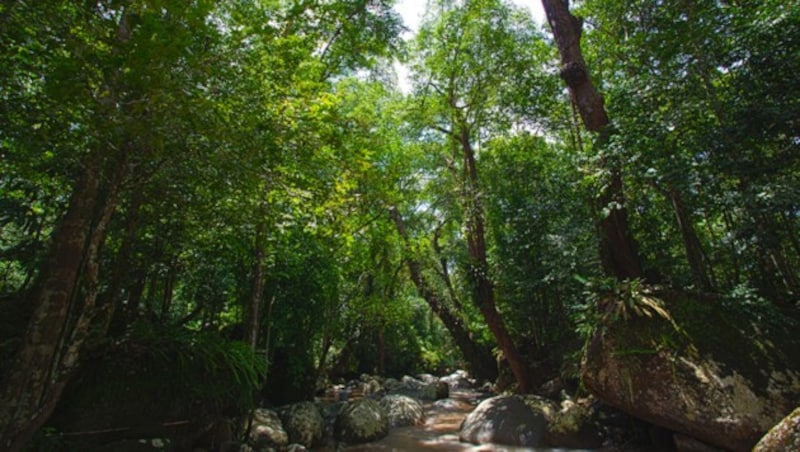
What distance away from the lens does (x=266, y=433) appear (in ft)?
19.9

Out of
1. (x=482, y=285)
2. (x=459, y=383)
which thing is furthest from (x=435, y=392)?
(x=459, y=383)

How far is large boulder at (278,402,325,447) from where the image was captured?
6.57 m

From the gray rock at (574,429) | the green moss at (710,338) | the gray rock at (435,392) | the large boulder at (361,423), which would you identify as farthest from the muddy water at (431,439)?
the green moss at (710,338)

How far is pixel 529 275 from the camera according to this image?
938 centimetres

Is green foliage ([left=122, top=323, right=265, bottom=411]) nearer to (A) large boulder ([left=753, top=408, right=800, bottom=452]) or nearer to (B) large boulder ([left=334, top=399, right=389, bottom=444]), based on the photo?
(B) large boulder ([left=334, top=399, right=389, bottom=444])

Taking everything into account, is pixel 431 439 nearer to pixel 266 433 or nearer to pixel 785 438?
pixel 266 433

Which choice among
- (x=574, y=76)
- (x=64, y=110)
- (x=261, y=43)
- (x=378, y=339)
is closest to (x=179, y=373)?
(x=64, y=110)

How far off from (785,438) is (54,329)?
18.4ft

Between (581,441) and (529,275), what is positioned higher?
(529,275)

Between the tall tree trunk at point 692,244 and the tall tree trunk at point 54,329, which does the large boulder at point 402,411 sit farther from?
the tall tree trunk at point 54,329

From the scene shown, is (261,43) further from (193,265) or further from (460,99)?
(460,99)

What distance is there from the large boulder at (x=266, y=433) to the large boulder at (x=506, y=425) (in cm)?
303

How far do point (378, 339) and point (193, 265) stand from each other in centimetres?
1239

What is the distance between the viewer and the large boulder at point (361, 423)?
6.86 meters
